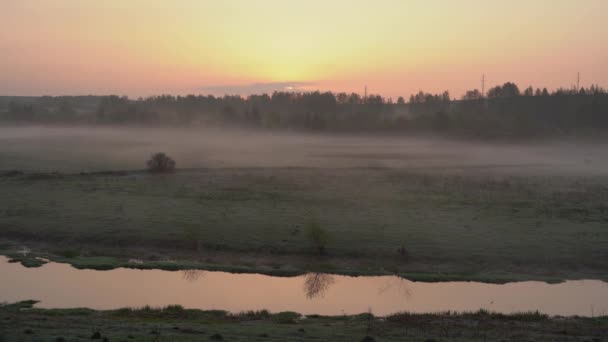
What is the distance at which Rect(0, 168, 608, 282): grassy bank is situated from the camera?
3222cm

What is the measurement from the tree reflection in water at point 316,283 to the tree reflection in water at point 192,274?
18.6ft

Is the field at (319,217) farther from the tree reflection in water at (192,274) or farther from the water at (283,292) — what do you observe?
the water at (283,292)

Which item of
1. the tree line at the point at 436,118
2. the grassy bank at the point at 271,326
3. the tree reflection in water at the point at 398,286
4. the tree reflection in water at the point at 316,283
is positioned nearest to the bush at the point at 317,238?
the tree reflection in water at the point at 316,283

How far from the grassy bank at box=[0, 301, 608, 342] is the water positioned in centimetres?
203

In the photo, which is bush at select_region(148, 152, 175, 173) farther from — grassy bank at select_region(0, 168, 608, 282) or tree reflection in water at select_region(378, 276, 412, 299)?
tree reflection in water at select_region(378, 276, 412, 299)

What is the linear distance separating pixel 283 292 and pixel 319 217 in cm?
1466

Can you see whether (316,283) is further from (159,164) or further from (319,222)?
(159,164)

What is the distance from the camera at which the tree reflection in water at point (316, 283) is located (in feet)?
88.4

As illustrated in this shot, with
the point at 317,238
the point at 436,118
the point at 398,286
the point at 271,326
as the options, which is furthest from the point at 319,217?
the point at 436,118

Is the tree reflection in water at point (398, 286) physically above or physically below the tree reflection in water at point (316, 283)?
below

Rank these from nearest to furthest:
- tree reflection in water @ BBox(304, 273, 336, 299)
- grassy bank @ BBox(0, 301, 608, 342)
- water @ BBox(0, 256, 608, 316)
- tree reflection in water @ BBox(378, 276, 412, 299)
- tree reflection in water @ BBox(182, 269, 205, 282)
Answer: grassy bank @ BBox(0, 301, 608, 342) → water @ BBox(0, 256, 608, 316) → tree reflection in water @ BBox(304, 273, 336, 299) → tree reflection in water @ BBox(378, 276, 412, 299) → tree reflection in water @ BBox(182, 269, 205, 282)

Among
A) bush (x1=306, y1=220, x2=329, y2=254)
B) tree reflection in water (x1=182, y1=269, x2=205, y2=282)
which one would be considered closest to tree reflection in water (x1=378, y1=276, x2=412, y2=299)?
bush (x1=306, y1=220, x2=329, y2=254)

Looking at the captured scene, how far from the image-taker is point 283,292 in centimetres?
2714

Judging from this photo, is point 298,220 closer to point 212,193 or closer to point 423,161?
point 212,193
